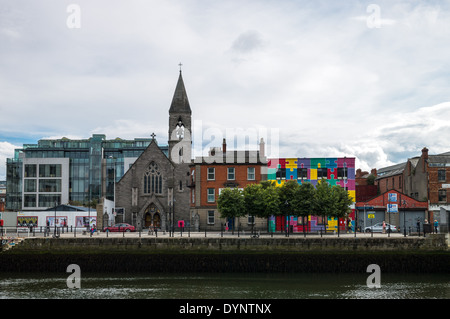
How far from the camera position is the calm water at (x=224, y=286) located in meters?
29.2

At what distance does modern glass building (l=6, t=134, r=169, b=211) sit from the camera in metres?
102

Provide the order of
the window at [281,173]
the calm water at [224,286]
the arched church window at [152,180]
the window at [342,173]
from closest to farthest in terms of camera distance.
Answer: the calm water at [224,286]
the window at [342,173]
the window at [281,173]
the arched church window at [152,180]

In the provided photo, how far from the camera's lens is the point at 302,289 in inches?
1251

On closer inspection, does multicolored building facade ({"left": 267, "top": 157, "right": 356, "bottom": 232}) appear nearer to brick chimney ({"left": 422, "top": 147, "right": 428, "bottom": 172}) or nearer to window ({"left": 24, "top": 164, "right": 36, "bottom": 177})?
brick chimney ({"left": 422, "top": 147, "right": 428, "bottom": 172})

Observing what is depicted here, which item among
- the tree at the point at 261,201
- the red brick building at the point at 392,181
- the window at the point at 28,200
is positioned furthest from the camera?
the window at the point at 28,200

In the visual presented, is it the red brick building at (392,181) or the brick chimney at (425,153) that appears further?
the red brick building at (392,181)

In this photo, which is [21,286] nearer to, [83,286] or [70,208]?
[83,286]

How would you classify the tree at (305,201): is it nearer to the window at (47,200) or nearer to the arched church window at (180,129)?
the arched church window at (180,129)

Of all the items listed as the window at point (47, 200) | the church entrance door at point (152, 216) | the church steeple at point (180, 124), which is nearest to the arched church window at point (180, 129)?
the church steeple at point (180, 124)

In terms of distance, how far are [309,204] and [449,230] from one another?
12.0 m

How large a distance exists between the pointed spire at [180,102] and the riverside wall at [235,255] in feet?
116

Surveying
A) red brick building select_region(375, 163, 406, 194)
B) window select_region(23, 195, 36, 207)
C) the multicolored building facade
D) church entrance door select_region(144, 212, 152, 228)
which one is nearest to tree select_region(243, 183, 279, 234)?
the multicolored building facade

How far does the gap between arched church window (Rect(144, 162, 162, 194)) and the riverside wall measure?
80.9 feet

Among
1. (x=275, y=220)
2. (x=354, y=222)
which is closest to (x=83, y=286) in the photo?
(x=275, y=220)
